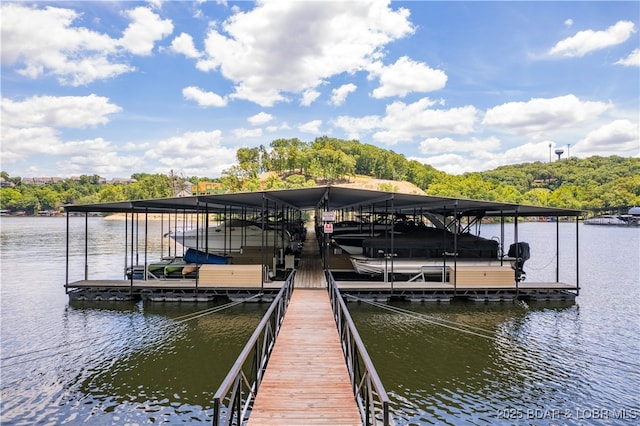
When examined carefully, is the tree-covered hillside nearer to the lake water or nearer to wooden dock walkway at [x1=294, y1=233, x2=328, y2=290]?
wooden dock walkway at [x1=294, y1=233, x2=328, y2=290]

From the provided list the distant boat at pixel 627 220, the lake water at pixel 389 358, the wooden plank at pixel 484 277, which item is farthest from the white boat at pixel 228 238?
the distant boat at pixel 627 220

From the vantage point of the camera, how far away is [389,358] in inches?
343

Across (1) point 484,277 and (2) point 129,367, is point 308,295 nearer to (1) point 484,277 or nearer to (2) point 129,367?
(2) point 129,367

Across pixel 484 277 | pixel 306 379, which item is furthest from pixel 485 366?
pixel 484 277

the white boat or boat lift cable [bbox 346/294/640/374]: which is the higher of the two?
the white boat

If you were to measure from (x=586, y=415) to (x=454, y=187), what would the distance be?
316 ft

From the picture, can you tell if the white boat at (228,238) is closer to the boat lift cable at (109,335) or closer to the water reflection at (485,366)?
the boat lift cable at (109,335)

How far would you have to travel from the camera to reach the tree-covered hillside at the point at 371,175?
86.2m

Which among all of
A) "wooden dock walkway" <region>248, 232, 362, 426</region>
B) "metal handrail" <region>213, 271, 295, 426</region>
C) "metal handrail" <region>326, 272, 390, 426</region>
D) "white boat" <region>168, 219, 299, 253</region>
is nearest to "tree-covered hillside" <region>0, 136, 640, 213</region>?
"white boat" <region>168, 219, 299, 253</region>

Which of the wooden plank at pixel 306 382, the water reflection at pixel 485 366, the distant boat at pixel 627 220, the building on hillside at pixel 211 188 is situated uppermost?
the building on hillside at pixel 211 188

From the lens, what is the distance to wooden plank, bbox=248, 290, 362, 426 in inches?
177

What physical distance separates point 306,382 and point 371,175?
397 ft

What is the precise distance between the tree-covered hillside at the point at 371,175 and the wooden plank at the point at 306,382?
213 ft

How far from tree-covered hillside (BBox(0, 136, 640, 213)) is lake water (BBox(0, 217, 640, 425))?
5987 cm
